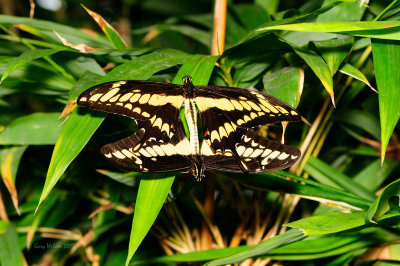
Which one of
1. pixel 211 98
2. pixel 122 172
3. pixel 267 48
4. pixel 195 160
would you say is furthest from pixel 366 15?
pixel 122 172

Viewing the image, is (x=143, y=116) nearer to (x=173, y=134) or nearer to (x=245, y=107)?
(x=173, y=134)

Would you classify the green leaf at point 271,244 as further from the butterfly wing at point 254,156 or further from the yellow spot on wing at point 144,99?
the yellow spot on wing at point 144,99

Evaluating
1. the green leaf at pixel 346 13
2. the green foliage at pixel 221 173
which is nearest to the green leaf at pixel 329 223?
the green foliage at pixel 221 173

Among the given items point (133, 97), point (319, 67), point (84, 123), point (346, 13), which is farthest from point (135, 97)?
point (346, 13)

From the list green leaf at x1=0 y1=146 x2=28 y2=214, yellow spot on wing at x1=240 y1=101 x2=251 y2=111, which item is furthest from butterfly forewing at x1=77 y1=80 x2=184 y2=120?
green leaf at x1=0 y1=146 x2=28 y2=214

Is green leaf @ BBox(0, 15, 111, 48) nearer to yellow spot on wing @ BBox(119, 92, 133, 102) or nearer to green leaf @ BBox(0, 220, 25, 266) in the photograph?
yellow spot on wing @ BBox(119, 92, 133, 102)

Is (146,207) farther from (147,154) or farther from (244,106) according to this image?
(244,106)
